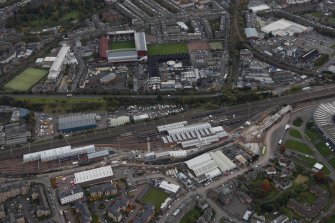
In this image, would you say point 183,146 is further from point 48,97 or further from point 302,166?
point 48,97

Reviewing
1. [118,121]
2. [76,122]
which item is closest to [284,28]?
[118,121]

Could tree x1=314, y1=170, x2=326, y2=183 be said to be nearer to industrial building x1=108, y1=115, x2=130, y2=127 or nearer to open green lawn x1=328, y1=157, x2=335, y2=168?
open green lawn x1=328, y1=157, x2=335, y2=168

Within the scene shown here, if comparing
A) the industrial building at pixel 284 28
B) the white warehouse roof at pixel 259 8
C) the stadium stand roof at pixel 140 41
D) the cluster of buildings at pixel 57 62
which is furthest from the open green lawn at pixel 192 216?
the white warehouse roof at pixel 259 8

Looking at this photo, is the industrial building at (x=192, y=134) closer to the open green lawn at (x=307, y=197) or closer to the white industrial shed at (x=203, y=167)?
the white industrial shed at (x=203, y=167)

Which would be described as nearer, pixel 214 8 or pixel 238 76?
pixel 238 76

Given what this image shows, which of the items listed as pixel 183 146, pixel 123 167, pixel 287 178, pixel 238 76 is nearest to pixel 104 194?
pixel 123 167

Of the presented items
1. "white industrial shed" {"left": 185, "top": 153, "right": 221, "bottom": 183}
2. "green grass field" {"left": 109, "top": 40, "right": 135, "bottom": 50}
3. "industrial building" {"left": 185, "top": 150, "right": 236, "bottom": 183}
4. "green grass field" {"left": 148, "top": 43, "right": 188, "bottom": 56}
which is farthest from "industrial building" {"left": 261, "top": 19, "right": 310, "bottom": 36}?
"white industrial shed" {"left": 185, "top": 153, "right": 221, "bottom": 183}
